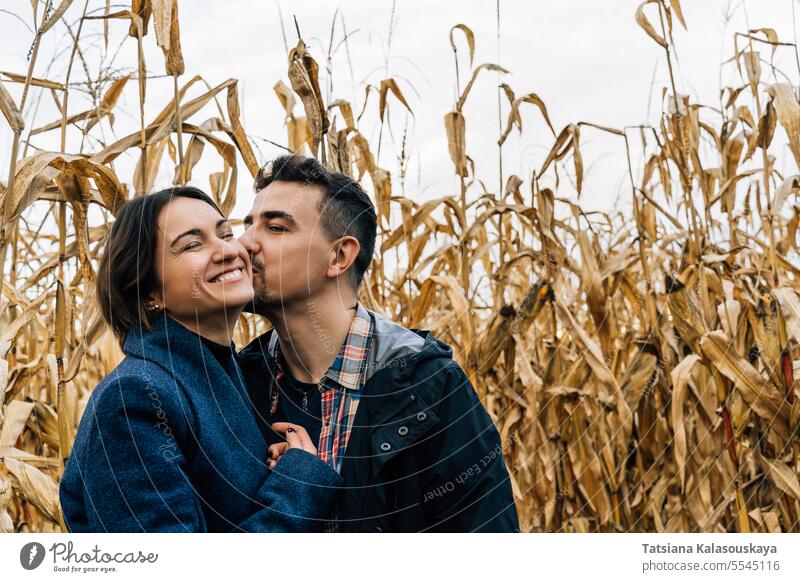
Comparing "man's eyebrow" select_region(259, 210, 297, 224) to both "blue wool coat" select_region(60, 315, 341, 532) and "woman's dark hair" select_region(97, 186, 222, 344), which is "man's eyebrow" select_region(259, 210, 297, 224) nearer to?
"woman's dark hair" select_region(97, 186, 222, 344)

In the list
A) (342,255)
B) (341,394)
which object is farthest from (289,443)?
(342,255)

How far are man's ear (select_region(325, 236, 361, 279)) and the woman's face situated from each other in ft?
1.00

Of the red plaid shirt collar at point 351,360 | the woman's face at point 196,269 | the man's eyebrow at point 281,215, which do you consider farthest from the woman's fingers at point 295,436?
the man's eyebrow at point 281,215

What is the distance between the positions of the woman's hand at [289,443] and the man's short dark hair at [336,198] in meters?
0.47

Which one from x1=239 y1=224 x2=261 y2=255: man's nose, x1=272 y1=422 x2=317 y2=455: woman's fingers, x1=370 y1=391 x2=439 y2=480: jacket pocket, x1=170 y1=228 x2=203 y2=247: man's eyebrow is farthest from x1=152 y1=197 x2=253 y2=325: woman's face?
x1=370 y1=391 x2=439 y2=480: jacket pocket

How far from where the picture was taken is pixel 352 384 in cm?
181

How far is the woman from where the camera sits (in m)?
1.46

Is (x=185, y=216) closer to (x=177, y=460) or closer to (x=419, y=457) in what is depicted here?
(x=177, y=460)

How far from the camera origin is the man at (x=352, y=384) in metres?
1.73
